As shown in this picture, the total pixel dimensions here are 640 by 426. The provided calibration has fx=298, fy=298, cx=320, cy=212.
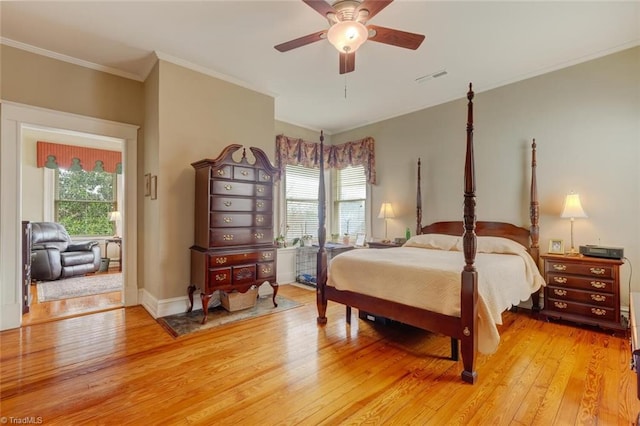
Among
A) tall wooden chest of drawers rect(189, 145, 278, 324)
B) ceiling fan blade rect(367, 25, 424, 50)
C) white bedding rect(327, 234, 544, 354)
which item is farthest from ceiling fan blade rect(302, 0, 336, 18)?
white bedding rect(327, 234, 544, 354)

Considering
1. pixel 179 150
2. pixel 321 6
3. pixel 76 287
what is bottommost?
pixel 76 287

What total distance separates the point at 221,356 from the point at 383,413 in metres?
1.38

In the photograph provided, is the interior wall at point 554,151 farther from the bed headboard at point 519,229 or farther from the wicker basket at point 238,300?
the wicker basket at point 238,300

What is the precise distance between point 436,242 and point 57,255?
608cm

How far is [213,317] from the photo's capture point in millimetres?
3354

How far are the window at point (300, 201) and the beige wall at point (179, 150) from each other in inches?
71.2

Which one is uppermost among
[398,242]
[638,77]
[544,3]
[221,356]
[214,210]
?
[544,3]

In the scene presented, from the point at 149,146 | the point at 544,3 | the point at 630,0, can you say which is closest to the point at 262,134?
the point at 149,146

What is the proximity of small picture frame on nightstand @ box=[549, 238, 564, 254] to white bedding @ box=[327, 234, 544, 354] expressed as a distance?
0.34 metres

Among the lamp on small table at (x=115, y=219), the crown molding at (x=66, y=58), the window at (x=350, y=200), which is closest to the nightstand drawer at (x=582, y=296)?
the window at (x=350, y=200)

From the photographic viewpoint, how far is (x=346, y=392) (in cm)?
197

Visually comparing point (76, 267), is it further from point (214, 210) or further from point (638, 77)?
point (638, 77)

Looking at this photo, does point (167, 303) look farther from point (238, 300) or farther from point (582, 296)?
point (582, 296)

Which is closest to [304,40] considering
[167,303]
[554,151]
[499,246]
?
[499,246]
